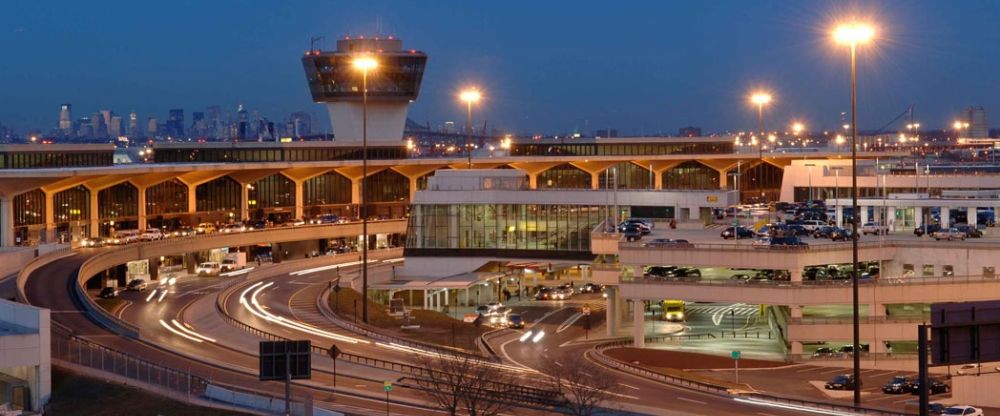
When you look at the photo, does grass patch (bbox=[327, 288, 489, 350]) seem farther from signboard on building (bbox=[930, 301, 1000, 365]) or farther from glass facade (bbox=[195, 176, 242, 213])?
glass facade (bbox=[195, 176, 242, 213])

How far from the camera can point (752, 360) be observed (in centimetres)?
4991

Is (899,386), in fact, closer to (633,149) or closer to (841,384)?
(841,384)

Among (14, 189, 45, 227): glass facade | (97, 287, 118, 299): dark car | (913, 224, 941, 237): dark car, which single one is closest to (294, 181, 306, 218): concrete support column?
(14, 189, 45, 227): glass facade

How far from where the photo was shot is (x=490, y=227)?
3159 inches

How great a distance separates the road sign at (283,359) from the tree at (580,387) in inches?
287

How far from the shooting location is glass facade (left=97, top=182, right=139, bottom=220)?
93.5 metres

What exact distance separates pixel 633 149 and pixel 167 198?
5819 cm

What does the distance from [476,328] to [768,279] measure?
1262cm

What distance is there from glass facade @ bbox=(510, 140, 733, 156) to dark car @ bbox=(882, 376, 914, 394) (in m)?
99.8

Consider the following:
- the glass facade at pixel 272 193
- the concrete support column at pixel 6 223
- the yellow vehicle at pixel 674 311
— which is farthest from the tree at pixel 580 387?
the glass facade at pixel 272 193

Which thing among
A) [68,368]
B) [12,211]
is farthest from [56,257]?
[68,368]

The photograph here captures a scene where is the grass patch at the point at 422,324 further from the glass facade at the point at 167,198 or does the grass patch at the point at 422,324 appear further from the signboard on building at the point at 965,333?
the glass facade at the point at 167,198

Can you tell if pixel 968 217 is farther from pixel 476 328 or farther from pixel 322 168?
pixel 322 168

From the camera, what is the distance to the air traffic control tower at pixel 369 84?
12512 cm
